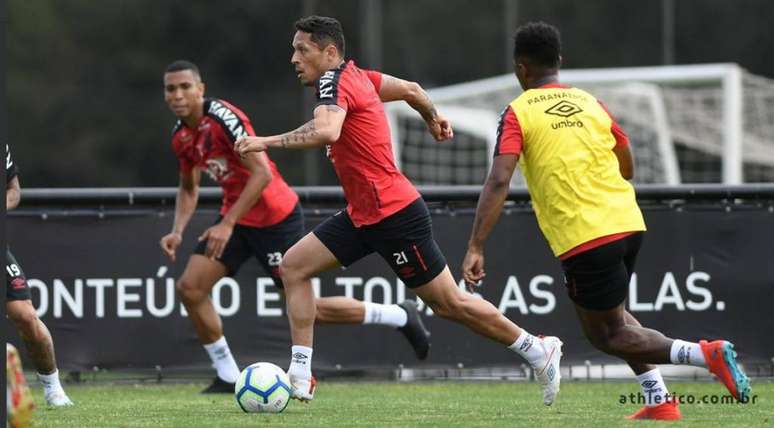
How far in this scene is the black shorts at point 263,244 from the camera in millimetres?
9977

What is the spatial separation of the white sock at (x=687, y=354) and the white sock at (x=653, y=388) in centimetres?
29

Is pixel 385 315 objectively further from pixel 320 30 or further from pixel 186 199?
pixel 320 30

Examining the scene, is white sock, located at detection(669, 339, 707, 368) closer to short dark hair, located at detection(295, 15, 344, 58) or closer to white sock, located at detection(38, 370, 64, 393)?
short dark hair, located at detection(295, 15, 344, 58)

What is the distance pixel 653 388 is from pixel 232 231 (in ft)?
10.6

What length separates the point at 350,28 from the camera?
1018 inches

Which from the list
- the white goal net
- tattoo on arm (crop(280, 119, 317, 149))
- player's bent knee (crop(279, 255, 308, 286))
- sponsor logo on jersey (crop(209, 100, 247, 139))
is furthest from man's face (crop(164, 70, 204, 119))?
the white goal net

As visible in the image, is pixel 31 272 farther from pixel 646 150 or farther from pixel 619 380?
pixel 646 150

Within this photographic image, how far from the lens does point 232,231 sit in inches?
383

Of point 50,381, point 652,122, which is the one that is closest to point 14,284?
point 50,381

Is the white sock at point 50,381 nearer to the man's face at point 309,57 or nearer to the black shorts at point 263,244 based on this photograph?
the black shorts at point 263,244

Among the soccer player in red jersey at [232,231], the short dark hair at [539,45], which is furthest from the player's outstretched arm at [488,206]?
the soccer player in red jersey at [232,231]

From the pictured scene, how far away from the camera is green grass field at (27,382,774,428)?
24.6ft

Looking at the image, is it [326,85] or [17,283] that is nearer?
[326,85]

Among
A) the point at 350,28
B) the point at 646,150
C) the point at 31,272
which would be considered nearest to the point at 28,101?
the point at 350,28
